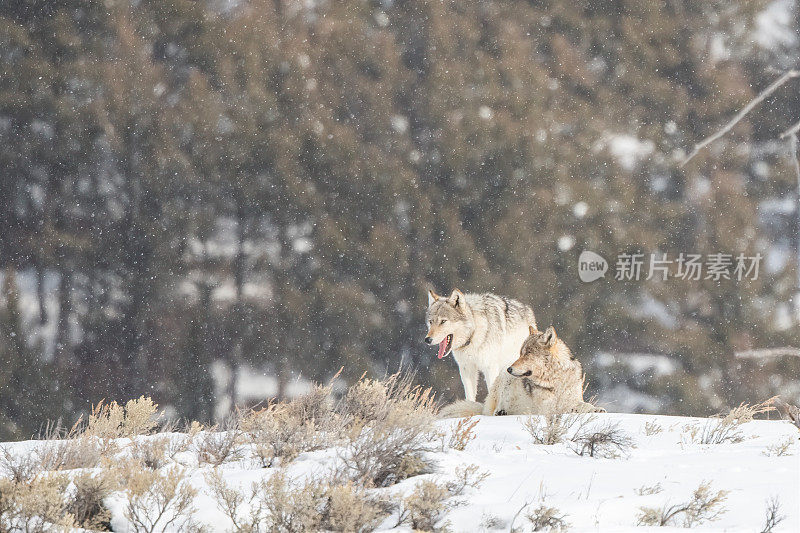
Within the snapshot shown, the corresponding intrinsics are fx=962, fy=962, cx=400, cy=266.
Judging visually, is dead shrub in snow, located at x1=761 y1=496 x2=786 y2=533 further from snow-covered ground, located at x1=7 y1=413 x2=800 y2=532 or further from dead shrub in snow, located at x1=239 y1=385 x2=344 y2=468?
dead shrub in snow, located at x1=239 y1=385 x2=344 y2=468

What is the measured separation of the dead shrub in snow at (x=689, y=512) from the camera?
420cm

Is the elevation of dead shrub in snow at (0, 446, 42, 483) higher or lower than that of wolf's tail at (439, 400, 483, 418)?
higher

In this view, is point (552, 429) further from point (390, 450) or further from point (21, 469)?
point (21, 469)

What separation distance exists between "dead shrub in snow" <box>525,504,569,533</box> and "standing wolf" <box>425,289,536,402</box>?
17.3 feet

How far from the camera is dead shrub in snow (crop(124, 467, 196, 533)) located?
413 centimetres

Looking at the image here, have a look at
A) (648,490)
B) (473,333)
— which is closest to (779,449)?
(648,490)

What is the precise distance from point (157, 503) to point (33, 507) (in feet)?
1.66

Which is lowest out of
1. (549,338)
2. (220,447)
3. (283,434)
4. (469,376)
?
(469,376)

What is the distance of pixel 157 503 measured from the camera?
420cm

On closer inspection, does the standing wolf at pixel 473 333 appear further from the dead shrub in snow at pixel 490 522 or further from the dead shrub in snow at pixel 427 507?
the dead shrub in snow at pixel 490 522

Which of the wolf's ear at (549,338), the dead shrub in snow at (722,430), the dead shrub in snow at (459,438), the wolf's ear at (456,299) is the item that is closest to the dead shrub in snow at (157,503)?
the dead shrub in snow at (459,438)

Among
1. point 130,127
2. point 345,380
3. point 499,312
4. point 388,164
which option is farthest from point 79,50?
point 499,312

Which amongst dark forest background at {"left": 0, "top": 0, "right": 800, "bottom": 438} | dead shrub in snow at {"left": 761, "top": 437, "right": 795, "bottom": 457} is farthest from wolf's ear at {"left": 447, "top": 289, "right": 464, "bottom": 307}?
dark forest background at {"left": 0, "top": 0, "right": 800, "bottom": 438}

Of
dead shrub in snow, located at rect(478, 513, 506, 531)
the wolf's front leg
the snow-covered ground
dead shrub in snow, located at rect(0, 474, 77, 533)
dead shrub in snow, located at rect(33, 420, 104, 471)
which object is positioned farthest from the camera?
the wolf's front leg
